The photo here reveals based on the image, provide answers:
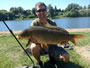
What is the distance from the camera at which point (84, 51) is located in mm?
6082

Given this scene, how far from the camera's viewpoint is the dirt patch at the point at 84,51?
18.0 feet

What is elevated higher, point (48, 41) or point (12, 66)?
point (48, 41)

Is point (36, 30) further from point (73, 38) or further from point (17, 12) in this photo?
point (17, 12)

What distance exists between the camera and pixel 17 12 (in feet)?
281

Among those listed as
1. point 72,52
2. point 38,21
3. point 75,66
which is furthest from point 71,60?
point 38,21

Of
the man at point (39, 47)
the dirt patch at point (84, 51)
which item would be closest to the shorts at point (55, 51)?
the man at point (39, 47)

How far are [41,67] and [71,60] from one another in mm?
1081

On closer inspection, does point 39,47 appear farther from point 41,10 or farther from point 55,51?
point 41,10

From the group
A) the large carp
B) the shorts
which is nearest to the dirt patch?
the shorts

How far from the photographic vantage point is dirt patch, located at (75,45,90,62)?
216 inches

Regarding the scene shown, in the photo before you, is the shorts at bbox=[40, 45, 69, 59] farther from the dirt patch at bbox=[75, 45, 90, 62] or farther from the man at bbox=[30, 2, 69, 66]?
the dirt patch at bbox=[75, 45, 90, 62]

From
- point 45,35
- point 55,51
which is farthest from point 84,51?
point 45,35

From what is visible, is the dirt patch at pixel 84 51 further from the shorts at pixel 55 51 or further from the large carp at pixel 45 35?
the large carp at pixel 45 35

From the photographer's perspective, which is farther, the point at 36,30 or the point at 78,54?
the point at 78,54
